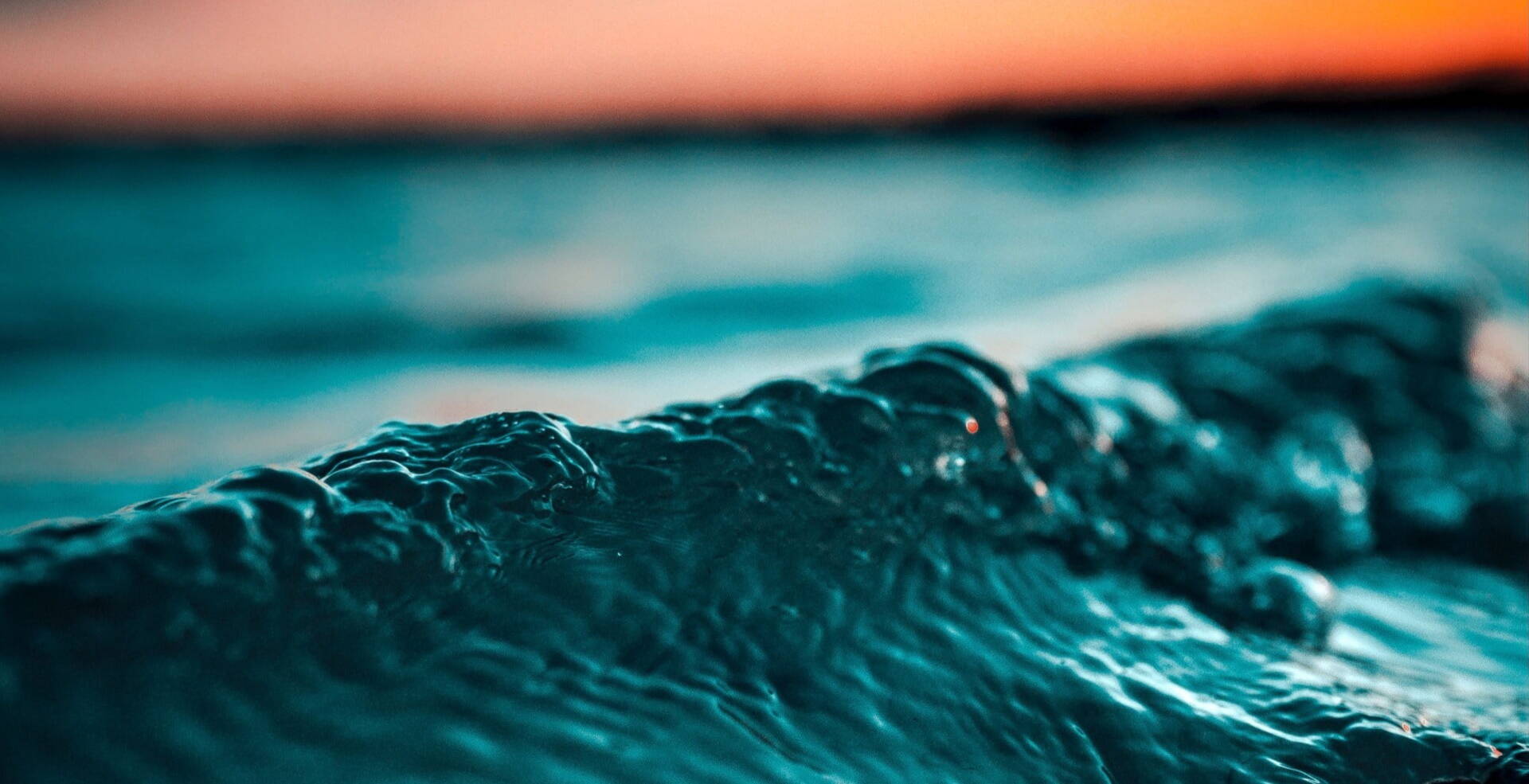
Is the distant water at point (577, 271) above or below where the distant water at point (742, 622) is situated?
above

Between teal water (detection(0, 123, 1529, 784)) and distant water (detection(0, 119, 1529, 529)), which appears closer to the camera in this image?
teal water (detection(0, 123, 1529, 784))

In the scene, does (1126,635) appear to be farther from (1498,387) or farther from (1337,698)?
(1498,387)

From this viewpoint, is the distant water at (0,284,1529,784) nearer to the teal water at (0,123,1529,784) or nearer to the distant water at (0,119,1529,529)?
the teal water at (0,123,1529,784)

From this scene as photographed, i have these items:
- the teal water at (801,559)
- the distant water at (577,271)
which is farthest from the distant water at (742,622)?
the distant water at (577,271)

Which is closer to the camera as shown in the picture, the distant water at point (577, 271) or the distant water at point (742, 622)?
the distant water at point (742, 622)

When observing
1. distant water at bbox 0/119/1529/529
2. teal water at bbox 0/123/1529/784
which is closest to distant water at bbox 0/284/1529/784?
teal water at bbox 0/123/1529/784

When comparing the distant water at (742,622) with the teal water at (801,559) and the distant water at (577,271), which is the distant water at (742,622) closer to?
the teal water at (801,559)

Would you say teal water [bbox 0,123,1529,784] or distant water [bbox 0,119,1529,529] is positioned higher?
distant water [bbox 0,119,1529,529]

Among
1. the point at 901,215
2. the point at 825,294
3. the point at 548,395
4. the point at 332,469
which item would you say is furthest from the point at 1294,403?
the point at 901,215
